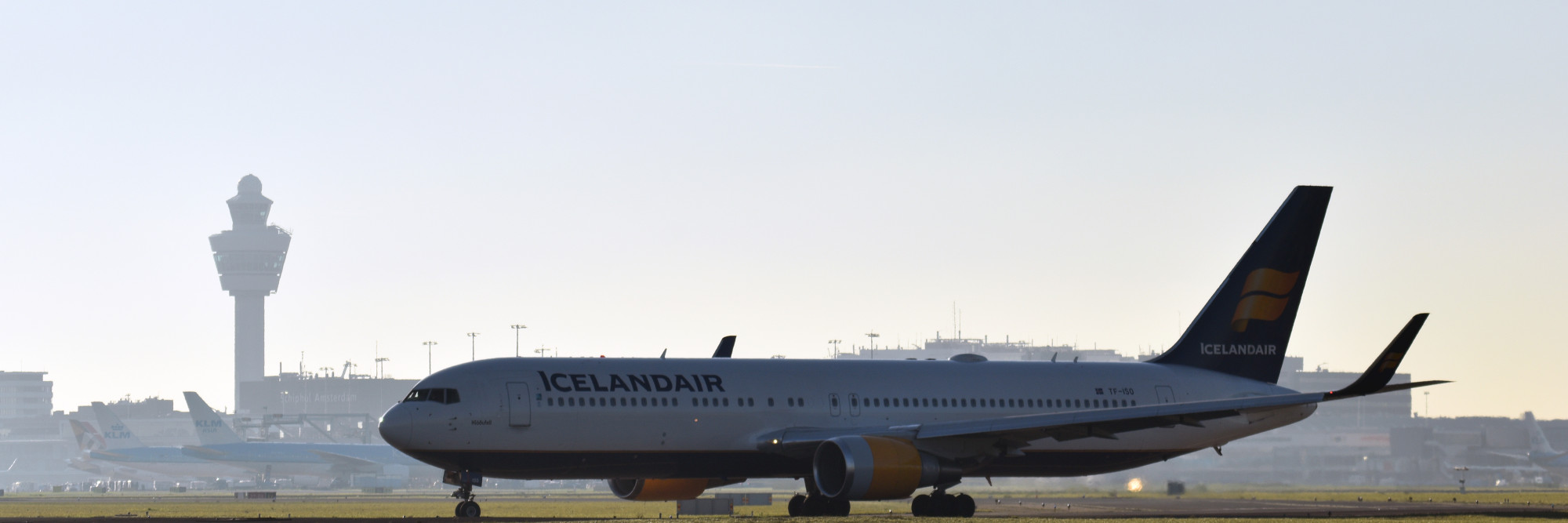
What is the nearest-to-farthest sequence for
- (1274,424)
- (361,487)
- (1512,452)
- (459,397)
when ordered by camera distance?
(459,397)
(1274,424)
(1512,452)
(361,487)

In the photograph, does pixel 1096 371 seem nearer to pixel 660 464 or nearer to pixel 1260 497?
pixel 660 464

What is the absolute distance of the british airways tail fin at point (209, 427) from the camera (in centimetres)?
13550

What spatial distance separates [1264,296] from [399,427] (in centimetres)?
2361

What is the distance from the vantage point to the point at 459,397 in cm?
3828

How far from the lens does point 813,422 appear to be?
4138 centimetres

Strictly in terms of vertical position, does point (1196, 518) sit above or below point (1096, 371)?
below

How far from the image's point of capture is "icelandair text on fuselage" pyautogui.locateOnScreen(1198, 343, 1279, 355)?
48062 millimetres

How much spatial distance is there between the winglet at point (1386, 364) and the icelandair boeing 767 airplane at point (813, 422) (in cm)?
5

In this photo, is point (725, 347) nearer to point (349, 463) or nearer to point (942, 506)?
point (942, 506)

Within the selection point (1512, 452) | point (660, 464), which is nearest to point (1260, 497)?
point (660, 464)

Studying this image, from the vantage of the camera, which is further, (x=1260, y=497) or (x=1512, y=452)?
(x=1512, y=452)

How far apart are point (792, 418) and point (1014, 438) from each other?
5.18 meters

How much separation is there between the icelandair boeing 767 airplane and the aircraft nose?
34 millimetres

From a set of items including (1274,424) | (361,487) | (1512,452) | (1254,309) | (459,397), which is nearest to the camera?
(459,397)
